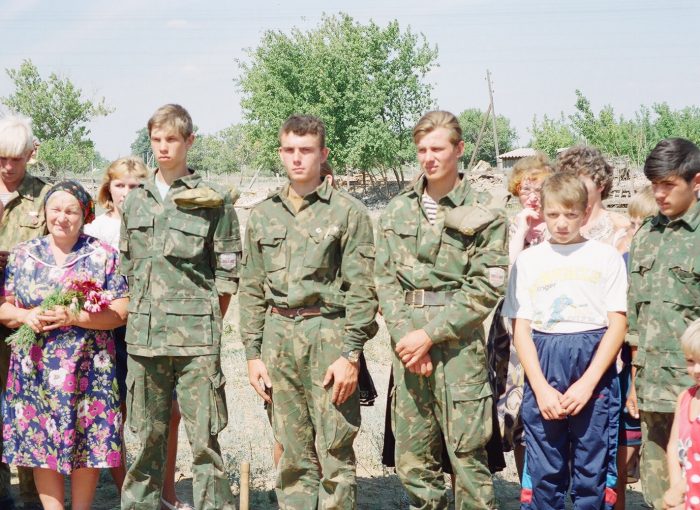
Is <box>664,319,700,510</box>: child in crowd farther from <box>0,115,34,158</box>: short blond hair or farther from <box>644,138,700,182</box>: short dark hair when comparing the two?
<box>0,115,34,158</box>: short blond hair

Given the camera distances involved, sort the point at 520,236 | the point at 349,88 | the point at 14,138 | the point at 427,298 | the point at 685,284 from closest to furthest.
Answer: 1. the point at 685,284
2. the point at 427,298
3. the point at 520,236
4. the point at 14,138
5. the point at 349,88

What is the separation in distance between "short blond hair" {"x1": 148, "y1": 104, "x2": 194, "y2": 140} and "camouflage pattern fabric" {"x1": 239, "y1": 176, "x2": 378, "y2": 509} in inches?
24.8

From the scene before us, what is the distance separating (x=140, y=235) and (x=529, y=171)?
2.39m

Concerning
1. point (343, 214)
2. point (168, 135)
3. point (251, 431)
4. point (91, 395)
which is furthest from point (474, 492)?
point (251, 431)

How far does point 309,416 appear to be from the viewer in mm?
4516

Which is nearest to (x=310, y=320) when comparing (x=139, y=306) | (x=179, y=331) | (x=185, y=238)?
(x=179, y=331)

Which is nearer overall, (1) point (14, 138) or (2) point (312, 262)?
(2) point (312, 262)

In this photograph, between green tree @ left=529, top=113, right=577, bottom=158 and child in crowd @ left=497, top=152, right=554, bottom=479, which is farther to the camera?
green tree @ left=529, top=113, right=577, bottom=158

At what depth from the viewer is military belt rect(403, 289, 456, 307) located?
420 cm

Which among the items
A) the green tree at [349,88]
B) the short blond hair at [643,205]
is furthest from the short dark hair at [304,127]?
the green tree at [349,88]

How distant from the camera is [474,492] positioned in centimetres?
415

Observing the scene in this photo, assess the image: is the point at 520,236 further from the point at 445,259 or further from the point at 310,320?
the point at 310,320

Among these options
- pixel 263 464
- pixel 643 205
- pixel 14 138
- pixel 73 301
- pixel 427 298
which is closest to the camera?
pixel 427 298

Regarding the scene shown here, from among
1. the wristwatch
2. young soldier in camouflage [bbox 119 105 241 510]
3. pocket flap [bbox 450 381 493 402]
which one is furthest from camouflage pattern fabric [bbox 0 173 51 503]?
pocket flap [bbox 450 381 493 402]
